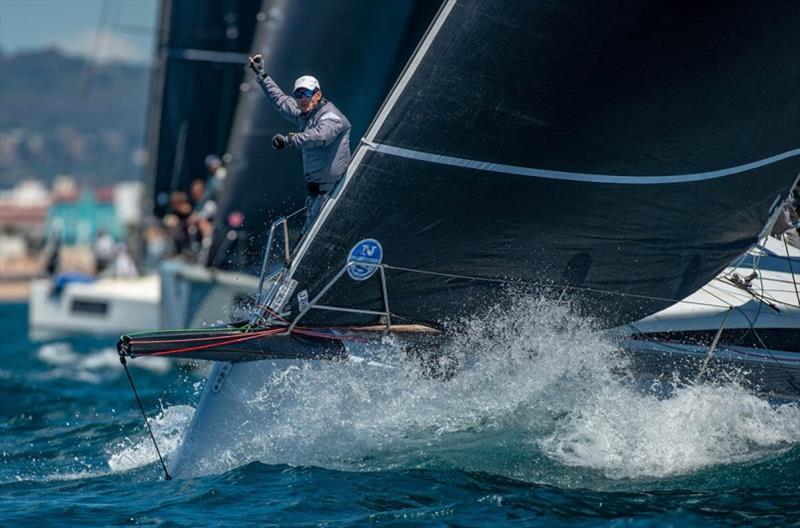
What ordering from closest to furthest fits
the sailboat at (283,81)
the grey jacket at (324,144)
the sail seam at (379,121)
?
1. the sail seam at (379,121)
2. the grey jacket at (324,144)
3. the sailboat at (283,81)

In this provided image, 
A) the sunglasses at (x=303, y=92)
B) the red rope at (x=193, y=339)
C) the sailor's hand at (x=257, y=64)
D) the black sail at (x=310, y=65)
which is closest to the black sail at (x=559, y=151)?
the red rope at (x=193, y=339)

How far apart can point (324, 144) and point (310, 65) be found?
847 cm

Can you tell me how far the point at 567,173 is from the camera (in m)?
8.15

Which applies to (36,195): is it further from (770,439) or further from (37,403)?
(770,439)

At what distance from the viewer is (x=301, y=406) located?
864cm

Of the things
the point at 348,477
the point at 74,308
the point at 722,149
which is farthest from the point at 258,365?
the point at 74,308

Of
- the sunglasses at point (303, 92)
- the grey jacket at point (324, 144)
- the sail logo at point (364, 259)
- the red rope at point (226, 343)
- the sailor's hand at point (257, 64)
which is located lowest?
the red rope at point (226, 343)

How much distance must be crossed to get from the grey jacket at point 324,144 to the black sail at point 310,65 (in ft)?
25.5

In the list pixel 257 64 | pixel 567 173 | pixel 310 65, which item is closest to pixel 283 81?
pixel 310 65

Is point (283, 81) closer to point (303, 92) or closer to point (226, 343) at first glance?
point (303, 92)

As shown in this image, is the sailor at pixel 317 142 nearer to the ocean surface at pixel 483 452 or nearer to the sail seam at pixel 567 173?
the sail seam at pixel 567 173

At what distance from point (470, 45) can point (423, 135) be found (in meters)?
0.61

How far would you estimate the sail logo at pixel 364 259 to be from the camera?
8.01m

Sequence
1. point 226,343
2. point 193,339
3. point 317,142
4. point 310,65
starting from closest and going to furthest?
point 193,339
point 226,343
point 317,142
point 310,65
